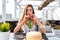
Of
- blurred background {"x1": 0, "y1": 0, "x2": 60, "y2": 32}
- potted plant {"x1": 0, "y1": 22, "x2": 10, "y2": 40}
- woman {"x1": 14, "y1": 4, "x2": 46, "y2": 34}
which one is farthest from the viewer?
blurred background {"x1": 0, "y1": 0, "x2": 60, "y2": 32}

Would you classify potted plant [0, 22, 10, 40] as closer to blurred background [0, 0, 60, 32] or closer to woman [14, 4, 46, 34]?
woman [14, 4, 46, 34]

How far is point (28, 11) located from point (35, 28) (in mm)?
257

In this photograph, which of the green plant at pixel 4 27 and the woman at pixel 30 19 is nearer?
the green plant at pixel 4 27

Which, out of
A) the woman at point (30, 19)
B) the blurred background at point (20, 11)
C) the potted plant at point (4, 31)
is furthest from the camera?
the blurred background at point (20, 11)

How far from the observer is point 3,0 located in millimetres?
4652

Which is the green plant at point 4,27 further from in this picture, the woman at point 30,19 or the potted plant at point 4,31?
the woman at point 30,19

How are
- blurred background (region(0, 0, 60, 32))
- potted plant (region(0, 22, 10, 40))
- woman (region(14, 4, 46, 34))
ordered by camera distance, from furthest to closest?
blurred background (region(0, 0, 60, 32)) < woman (region(14, 4, 46, 34)) < potted plant (region(0, 22, 10, 40))

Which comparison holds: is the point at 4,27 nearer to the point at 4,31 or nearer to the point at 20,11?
the point at 4,31

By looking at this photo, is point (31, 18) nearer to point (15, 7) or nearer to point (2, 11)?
point (2, 11)

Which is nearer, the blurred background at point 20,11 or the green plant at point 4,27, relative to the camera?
the green plant at point 4,27

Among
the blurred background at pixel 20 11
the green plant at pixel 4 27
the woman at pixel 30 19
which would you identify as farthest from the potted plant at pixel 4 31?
the blurred background at pixel 20 11

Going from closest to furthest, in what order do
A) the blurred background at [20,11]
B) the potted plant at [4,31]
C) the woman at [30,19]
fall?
the potted plant at [4,31]
the woman at [30,19]
the blurred background at [20,11]

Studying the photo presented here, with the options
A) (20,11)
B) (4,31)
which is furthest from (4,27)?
(20,11)

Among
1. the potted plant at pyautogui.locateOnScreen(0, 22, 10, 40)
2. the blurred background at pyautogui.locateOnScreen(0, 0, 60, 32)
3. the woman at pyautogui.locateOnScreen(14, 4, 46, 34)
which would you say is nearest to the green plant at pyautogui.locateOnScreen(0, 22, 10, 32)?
the potted plant at pyautogui.locateOnScreen(0, 22, 10, 40)
